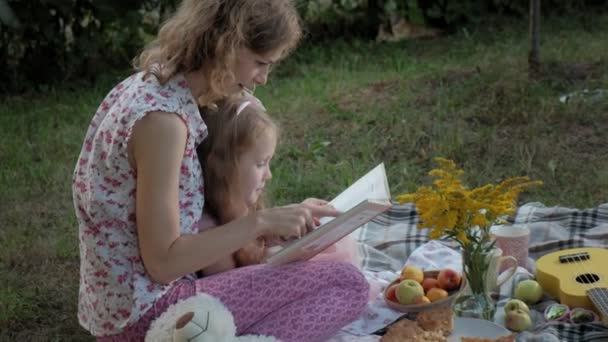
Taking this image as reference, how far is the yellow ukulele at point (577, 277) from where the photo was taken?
2670 millimetres

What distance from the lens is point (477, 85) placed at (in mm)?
5094

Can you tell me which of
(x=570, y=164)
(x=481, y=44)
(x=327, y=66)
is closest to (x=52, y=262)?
(x=570, y=164)

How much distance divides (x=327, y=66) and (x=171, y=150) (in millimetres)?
3836

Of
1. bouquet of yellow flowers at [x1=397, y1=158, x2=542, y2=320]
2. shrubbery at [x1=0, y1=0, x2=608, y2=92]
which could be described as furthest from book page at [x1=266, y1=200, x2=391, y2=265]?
shrubbery at [x1=0, y1=0, x2=608, y2=92]

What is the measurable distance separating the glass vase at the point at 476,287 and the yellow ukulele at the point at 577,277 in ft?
0.78

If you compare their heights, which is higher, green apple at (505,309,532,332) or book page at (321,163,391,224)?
book page at (321,163,391,224)

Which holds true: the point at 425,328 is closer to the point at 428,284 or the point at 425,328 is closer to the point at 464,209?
the point at 428,284

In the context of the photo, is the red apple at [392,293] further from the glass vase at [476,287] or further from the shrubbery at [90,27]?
the shrubbery at [90,27]

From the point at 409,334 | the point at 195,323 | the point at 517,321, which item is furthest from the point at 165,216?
the point at 517,321

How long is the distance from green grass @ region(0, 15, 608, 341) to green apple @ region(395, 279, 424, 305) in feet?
3.49

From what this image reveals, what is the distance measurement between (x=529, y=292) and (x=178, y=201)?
1.12 m

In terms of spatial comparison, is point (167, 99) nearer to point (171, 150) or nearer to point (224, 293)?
point (171, 150)

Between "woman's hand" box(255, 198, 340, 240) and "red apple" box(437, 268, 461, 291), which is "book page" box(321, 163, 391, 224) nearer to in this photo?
"woman's hand" box(255, 198, 340, 240)

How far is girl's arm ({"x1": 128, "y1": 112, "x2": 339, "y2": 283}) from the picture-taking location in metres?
2.30
